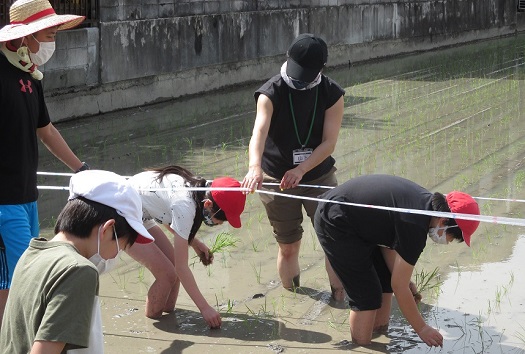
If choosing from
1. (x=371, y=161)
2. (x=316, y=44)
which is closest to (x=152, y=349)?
(x=316, y=44)

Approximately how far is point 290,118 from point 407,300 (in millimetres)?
1334

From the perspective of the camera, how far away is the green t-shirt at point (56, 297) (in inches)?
88.7

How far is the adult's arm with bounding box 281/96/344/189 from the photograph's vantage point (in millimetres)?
4980

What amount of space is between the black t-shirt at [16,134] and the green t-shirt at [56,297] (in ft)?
5.14

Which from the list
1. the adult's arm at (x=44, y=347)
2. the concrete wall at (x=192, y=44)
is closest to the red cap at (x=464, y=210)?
the adult's arm at (x=44, y=347)

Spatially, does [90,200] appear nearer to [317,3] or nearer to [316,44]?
[316,44]

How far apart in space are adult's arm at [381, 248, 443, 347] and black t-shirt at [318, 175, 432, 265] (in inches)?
1.9

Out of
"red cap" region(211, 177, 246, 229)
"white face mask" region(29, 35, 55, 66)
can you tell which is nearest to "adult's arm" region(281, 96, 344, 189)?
"red cap" region(211, 177, 246, 229)

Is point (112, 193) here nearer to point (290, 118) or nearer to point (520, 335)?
point (290, 118)

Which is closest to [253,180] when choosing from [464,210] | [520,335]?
[464,210]

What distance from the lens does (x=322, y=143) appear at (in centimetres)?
511

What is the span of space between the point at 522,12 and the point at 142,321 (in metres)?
25.8

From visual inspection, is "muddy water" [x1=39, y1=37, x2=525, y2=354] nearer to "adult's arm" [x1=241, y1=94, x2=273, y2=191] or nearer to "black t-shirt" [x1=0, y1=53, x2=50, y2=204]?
"adult's arm" [x1=241, y1=94, x2=273, y2=191]

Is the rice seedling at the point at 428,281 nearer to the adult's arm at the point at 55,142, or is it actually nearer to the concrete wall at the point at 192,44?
the adult's arm at the point at 55,142
